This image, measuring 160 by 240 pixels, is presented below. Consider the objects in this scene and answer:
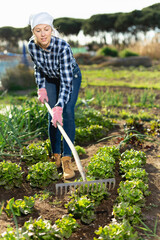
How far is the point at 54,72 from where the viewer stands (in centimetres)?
306

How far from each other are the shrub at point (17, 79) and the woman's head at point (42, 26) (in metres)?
6.36

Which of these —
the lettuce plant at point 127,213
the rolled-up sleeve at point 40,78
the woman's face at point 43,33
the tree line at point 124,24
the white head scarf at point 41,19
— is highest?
the tree line at point 124,24

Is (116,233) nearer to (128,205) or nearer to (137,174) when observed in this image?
(128,205)

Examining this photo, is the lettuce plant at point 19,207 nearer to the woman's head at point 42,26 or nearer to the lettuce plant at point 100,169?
the lettuce plant at point 100,169

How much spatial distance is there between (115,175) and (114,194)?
430mm

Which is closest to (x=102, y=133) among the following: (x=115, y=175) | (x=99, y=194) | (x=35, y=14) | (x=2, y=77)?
(x=115, y=175)

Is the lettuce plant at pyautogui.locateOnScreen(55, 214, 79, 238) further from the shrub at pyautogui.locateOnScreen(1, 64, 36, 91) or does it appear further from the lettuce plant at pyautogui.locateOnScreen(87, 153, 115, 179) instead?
the shrub at pyautogui.locateOnScreen(1, 64, 36, 91)

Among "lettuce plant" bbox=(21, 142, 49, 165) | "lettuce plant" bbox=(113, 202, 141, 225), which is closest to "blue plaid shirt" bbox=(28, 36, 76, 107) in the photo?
"lettuce plant" bbox=(21, 142, 49, 165)

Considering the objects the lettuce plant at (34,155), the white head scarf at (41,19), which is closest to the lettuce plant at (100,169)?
the lettuce plant at (34,155)

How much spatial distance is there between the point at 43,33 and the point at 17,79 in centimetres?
673

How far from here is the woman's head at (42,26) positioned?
2.64 m

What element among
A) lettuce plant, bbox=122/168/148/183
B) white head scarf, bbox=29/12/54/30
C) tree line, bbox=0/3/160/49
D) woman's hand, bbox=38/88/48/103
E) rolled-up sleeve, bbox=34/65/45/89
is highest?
tree line, bbox=0/3/160/49

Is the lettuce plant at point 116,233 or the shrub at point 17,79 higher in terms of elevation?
the shrub at point 17,79

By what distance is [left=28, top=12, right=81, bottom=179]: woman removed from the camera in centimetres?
273
